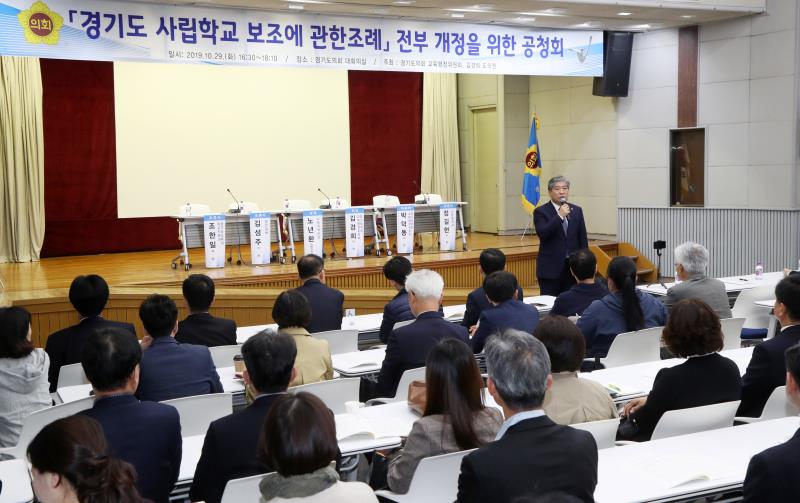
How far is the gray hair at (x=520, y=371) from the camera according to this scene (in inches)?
90.2

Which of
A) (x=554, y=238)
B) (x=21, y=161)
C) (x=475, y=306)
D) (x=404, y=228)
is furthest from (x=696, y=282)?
(x=21, y=161)

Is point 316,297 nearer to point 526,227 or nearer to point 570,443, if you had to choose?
point 570,443

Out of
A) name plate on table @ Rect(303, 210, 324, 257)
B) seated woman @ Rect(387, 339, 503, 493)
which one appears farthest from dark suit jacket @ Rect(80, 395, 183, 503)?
name plate on table @ Rect(303, 210, 324, 257)

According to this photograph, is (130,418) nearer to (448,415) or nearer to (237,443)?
(237,443)

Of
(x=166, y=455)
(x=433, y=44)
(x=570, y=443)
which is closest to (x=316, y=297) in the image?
(x=166, y=455)

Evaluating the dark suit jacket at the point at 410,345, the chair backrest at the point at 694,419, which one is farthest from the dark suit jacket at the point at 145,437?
the chair backrest at the point at 694,419

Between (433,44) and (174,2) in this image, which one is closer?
(174,2)

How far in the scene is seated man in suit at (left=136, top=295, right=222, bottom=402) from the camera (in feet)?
11.7

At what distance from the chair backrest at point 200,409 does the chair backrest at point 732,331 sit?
2.88 metres

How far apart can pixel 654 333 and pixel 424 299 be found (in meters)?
1.27

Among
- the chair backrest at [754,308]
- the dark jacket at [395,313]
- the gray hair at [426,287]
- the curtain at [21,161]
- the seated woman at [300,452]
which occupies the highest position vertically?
the curtain at [21,161]

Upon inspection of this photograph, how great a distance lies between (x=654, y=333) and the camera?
4.57m

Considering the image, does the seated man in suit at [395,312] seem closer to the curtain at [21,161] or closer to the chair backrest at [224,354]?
the chair backrest at [224,354]

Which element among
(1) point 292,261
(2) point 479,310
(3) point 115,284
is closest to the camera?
(2) point 479,310
